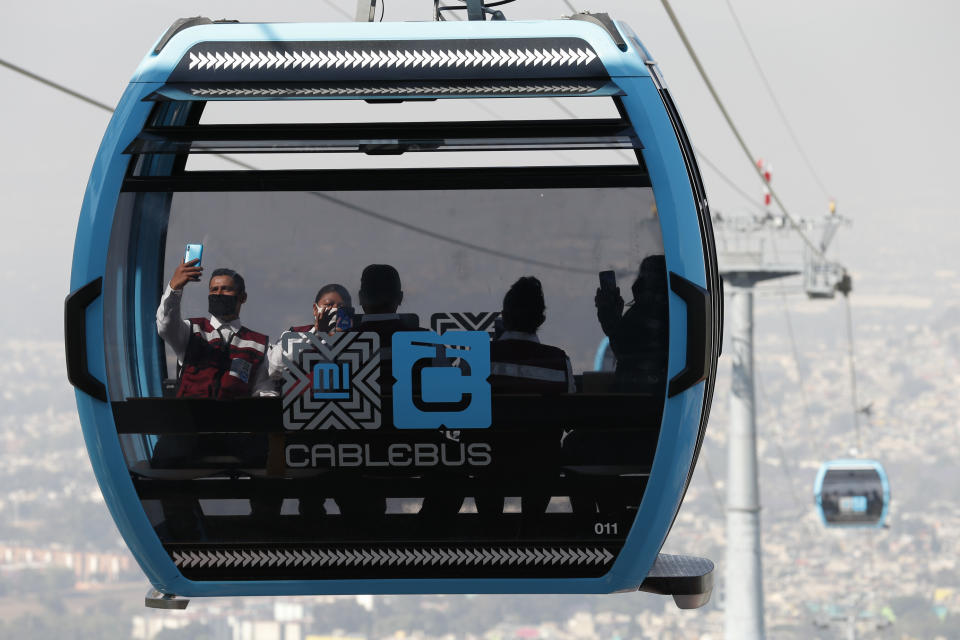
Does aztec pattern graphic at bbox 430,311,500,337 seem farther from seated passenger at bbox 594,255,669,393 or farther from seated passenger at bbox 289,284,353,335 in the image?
seated passenger at bbox 594,255,669,393

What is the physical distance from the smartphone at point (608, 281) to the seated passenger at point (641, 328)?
15 millimetres

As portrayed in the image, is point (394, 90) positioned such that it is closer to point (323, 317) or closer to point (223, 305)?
point (323, 317)

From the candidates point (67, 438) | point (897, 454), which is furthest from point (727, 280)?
point (897, 454)

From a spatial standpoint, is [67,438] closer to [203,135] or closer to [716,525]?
[716,525]

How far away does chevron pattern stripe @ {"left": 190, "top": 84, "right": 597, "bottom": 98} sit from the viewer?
193 inches

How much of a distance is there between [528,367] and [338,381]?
27.5 inches

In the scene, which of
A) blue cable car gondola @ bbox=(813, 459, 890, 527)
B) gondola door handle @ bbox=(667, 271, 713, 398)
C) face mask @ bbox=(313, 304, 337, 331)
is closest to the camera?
gondola door handle @ bbox=(667, 271, 713, 398)

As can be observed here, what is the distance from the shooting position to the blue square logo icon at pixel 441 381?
4797mm

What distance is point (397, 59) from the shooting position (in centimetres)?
497

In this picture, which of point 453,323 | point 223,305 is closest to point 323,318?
point 223,305

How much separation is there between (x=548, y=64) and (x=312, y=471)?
1.76m

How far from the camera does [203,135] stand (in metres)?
5.02

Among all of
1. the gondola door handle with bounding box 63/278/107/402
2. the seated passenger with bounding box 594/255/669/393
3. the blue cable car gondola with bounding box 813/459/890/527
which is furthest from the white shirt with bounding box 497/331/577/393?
the blue cable car gondola with bounding box 813/459/890/527

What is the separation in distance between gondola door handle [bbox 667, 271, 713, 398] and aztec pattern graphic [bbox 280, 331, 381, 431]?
1094 millimetres
